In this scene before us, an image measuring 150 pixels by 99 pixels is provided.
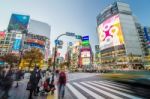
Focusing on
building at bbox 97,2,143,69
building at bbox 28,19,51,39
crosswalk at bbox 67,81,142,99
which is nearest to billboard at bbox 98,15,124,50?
building at bbox 97,2,143,69

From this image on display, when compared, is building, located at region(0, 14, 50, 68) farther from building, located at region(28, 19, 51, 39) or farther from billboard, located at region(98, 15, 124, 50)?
building, located at region(28, 19, 51, 39)

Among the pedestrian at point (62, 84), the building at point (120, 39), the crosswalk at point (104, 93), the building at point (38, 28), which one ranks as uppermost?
the building at point (38, 28)

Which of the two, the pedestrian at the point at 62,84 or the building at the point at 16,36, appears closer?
the pedestrian at the point at 62,84

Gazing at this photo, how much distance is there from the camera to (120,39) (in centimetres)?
7394

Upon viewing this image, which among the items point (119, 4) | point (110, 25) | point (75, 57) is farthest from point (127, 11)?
point (75, 57)

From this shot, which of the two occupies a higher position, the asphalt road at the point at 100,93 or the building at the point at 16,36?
the building at the point at 16,36

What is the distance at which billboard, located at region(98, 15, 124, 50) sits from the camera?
7481 cm

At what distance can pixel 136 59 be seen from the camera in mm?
70312

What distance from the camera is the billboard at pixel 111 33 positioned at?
245ft

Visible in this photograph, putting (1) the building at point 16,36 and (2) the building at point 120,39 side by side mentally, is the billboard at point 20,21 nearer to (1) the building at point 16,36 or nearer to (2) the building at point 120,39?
(1) the building at point 16,36

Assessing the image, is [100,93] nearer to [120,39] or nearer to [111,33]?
[120,39]

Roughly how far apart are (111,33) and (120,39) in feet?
19.5

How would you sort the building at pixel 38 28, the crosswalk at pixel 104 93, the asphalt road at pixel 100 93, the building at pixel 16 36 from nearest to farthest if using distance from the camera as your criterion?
1. the asphalt road at pixel 100 93
2. the crosswalk at pixel 104 93
3. the building at pixel 16 36
4. the building at pixel 38 28

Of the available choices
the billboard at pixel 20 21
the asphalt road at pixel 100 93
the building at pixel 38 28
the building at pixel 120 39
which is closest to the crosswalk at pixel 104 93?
the asphalt road at pixel 100 93
